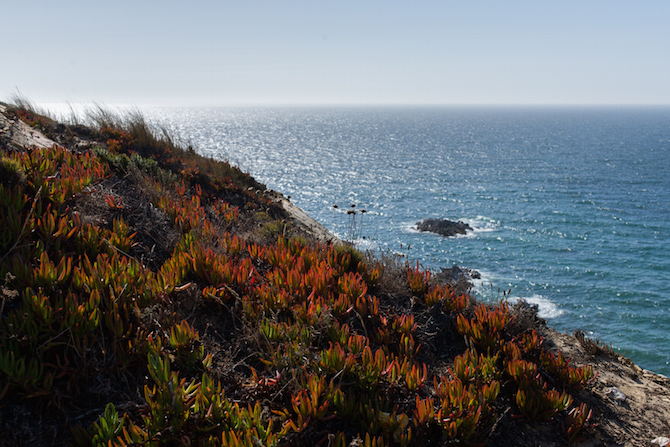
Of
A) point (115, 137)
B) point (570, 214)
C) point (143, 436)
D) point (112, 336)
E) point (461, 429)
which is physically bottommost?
point (570, 214)

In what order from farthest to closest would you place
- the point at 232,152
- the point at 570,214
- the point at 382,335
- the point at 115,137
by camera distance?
1. the point at 232,152
2. the point at 570,214
3. the point at 115,137
4. the point at 382,335

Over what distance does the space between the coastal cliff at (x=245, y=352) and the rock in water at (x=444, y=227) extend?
29.3 meters

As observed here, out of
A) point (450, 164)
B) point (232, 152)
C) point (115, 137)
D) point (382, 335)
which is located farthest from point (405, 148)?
point (382, 335)

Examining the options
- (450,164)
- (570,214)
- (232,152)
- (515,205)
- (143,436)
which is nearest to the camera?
(143,436)

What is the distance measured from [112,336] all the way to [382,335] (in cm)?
262

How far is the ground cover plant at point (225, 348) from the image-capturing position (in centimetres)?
285

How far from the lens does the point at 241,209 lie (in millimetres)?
10477

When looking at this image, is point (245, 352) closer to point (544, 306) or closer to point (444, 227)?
point (544, 306)

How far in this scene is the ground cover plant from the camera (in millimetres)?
2848

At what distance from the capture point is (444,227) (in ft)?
116

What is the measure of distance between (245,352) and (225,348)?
21 centimetres

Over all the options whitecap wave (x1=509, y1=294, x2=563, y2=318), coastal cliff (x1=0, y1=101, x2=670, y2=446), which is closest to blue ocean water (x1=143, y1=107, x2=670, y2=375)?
whitecap wave (x1=509, y1=294, x2=563, y2=318)

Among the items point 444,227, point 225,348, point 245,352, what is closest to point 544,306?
point 444,227

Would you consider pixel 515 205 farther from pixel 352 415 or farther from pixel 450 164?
pixel 352 415
